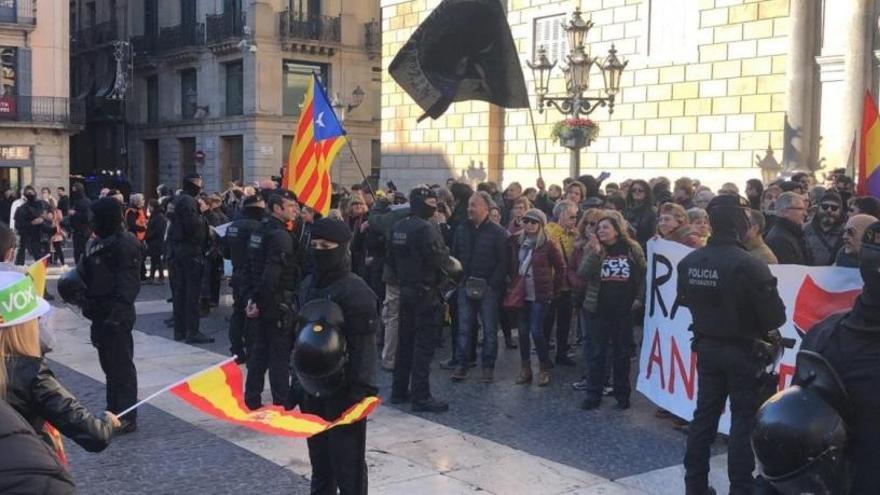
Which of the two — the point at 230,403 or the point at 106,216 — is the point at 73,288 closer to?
the point at 106,216

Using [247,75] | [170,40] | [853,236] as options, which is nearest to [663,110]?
[853,236]

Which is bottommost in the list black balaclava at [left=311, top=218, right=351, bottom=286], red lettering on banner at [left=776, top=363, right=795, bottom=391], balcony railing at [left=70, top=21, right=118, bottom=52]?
red lettering on banner at [left=776, top=363, right=795, bottom=391]

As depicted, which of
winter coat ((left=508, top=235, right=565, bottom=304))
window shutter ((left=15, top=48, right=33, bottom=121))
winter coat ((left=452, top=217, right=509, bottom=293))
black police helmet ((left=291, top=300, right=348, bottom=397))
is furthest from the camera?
window shutter ((left=15, top=48, right=33, bottom=121))

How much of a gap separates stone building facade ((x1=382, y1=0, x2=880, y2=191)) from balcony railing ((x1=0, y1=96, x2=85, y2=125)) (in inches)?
814

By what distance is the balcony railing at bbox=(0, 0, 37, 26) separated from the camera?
34.7m

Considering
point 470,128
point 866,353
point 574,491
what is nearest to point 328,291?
point 574,491

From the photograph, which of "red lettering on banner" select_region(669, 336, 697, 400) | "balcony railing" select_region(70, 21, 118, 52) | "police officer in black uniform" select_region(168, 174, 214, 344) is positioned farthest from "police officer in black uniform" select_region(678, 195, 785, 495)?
"balcony railing" select_region(70, 21, 118, 52)

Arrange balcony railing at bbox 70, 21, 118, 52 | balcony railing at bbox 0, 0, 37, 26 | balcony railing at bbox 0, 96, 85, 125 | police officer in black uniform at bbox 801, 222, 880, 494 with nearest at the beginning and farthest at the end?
police officer in black uniform at bbox 801, 222, 880, 494, balcony railing at bbox 0, 96, 85, 125, balcony railing at bbox 0, 0, 37, 26, balcony railing at bbox 70, 21, 118, 52

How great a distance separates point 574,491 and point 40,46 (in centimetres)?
3491

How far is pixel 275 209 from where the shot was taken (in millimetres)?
7973

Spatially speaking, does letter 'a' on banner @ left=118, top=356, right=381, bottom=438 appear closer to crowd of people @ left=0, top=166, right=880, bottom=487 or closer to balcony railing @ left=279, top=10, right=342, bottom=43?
crowd of people @ left=0, top=166, right=880, bottom=487

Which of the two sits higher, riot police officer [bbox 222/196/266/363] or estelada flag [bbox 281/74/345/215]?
estelada flag [bbox 281/74/345/215]

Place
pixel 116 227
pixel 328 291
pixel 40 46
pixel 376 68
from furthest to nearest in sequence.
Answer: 1. pixel 376 68
2. pixel 40 46
3. pixel 116 227
4. pixel 328 291

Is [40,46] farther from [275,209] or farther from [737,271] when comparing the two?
[737,271]
